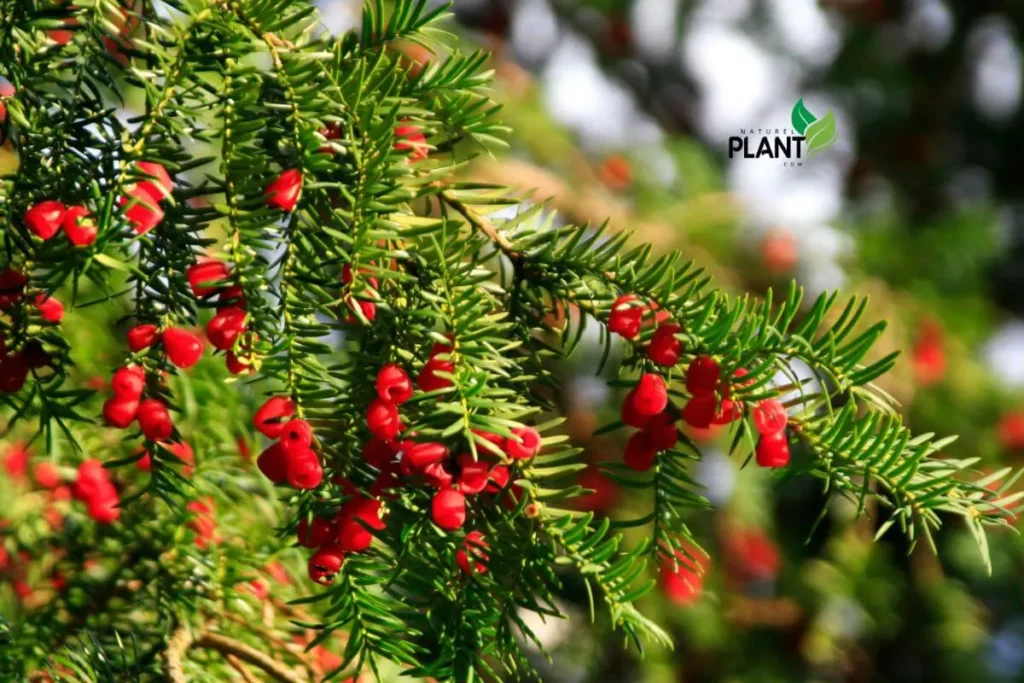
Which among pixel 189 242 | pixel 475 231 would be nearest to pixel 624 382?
pixel 475 231

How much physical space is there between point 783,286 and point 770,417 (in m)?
1.62

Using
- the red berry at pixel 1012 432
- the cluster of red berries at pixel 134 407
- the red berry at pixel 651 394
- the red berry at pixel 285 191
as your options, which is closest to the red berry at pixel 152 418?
the cluster of red berries at pixel 134 407

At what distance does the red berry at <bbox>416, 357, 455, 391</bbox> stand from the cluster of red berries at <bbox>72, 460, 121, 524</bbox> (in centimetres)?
36

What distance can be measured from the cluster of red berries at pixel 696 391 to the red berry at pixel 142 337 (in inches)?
7.8

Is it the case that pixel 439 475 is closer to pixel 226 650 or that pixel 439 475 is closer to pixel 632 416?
pixel 632 416

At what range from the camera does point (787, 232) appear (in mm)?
2027

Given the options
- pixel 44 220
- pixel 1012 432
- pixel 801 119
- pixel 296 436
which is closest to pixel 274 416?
pixel 296 436

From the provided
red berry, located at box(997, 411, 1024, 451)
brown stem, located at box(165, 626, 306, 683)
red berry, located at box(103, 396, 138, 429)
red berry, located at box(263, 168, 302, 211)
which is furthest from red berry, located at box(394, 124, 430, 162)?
red berry, located at box(997, 411, 1024, 451)

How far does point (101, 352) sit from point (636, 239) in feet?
3.22

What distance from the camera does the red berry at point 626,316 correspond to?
45cm

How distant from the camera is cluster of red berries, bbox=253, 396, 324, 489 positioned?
16.7 inches

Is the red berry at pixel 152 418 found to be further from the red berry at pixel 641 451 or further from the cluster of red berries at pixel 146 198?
the red berry at pixel 641 451

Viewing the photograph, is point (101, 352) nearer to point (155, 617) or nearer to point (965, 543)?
point (155, 617)

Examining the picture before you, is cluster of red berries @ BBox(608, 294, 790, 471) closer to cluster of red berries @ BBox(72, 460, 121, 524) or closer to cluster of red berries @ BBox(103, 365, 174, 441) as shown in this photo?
cluster of red berries @ BBox(103, 365, 174, 441)
